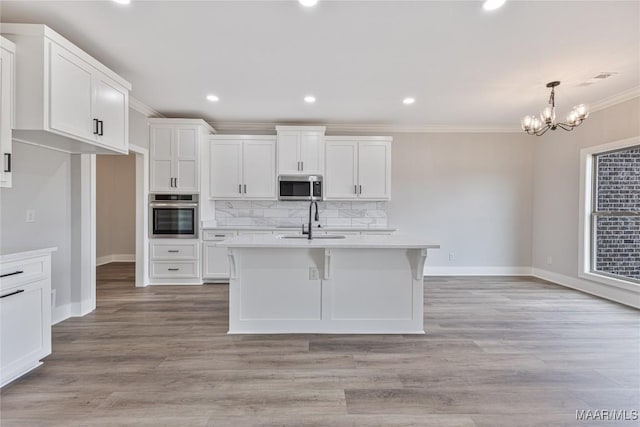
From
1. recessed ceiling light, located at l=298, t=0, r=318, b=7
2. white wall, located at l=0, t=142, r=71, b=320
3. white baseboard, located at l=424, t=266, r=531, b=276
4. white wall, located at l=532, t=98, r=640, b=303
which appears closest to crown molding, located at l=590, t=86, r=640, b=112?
white wall, located at l=532, t=98, r=640, b=303

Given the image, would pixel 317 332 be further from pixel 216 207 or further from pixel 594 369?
pixel 216 207

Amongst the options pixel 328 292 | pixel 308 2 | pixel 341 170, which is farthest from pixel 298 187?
pixel 308 2

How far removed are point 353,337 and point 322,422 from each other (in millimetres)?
1212

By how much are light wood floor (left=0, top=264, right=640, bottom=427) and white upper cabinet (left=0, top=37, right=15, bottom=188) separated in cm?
149

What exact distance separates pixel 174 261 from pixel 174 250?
171 mm

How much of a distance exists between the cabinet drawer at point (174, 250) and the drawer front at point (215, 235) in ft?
0.62

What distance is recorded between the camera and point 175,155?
189 inches

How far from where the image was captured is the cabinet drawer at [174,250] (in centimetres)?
478

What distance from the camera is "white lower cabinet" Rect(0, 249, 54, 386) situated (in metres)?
2.07

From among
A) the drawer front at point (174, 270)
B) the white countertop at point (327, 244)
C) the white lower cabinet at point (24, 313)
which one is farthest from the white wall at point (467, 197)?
the white lower cabinet at point (24, 313)

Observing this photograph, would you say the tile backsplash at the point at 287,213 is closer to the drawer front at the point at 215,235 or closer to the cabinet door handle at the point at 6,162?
the drawer front at the point at 215,235

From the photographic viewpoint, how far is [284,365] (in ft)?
7.93

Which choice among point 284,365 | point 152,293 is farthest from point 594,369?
point 152,293

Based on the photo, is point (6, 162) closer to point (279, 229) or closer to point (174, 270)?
point (174, 270)
